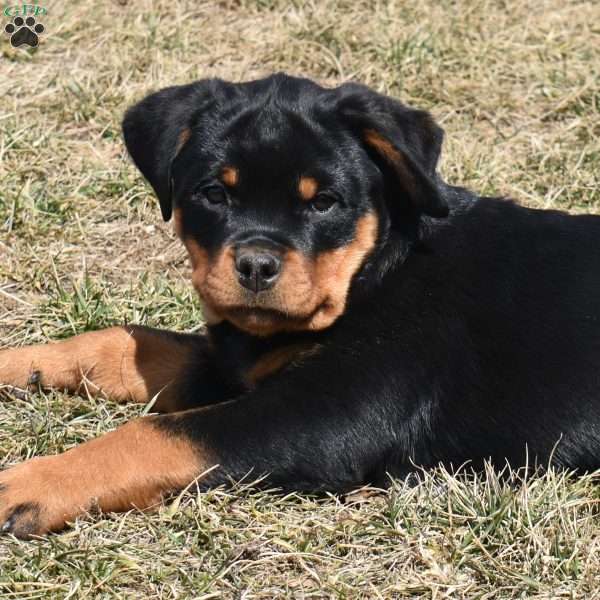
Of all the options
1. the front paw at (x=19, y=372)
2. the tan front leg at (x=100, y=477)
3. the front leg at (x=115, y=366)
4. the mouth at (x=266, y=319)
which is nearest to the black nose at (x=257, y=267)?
the mouth at (x=266, y=319)

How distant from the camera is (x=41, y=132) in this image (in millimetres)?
6477

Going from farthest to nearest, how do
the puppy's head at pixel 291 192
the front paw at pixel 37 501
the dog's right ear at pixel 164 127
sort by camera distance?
the dog's right ear at pixel 164 127
the puppy's head at pixel 291 192
the front paw at pixel 37 501

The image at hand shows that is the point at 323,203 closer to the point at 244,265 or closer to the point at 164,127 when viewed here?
the point at 244,265

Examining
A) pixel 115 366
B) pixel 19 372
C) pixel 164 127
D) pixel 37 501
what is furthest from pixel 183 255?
pixel 37 501

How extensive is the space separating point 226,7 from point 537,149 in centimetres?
256

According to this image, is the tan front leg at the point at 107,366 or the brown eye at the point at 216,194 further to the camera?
the tan front leg at the point at 107,366

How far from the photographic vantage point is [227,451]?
3.82 m

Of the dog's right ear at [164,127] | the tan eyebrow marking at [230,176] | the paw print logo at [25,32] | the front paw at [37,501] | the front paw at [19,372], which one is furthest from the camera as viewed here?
the paw print logo at [25,32]

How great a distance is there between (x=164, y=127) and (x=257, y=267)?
83 centimetres

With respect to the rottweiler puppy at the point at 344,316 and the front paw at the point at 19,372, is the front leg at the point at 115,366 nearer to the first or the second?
the front paw at the point at 19,372

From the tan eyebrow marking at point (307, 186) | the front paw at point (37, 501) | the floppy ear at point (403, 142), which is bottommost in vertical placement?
the front paw at point (37, 501)

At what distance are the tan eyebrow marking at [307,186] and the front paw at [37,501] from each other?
1277 mm

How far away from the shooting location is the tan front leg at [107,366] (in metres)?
4.60

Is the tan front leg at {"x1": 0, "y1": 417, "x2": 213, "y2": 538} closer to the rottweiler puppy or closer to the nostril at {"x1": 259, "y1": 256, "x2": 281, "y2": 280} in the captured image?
the rottweiler puppy
